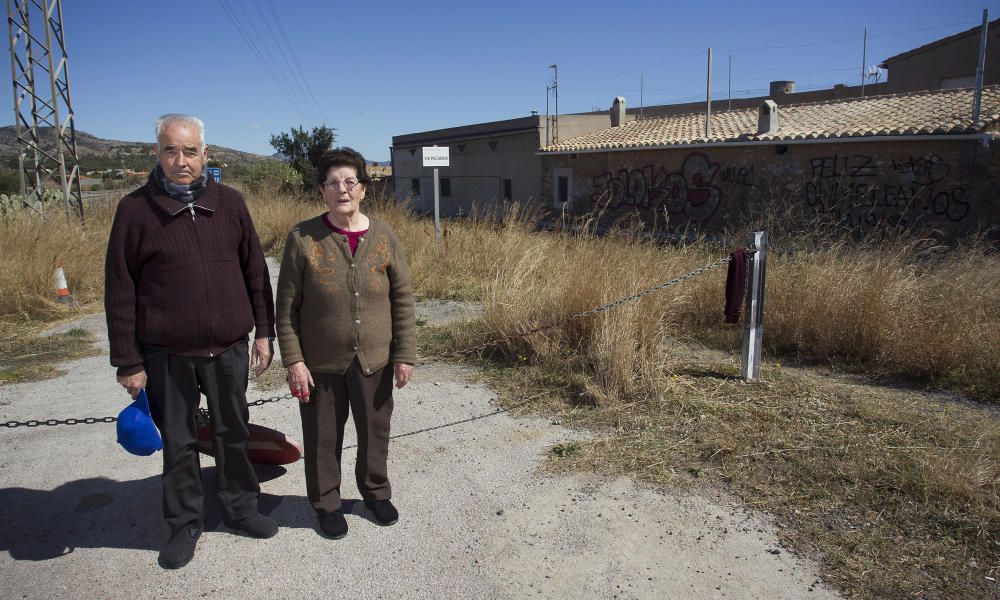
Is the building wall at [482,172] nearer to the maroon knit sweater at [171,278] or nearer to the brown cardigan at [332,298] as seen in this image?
the brown cardigan at [332,298]

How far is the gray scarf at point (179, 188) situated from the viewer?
114 inches

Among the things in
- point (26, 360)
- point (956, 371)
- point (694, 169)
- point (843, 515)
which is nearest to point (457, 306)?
point (26, 360)

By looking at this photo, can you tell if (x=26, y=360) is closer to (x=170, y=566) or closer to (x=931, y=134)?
(x=170, y=566)

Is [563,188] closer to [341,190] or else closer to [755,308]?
[755,308]

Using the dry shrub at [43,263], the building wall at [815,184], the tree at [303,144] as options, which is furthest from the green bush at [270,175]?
the dry shrub at [43,263]

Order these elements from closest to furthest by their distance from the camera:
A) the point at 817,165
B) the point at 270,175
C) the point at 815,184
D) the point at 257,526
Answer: the point at 257,526, the point at 817,165, the point at 815,184, the point at 270,175

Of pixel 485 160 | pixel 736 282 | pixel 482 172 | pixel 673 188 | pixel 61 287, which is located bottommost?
pixel 61 287

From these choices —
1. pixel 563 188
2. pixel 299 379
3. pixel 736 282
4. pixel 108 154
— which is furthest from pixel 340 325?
pixel 108 154

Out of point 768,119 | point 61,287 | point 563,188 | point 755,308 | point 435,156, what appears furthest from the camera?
point 563,188

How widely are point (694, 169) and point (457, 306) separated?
1394 centimetres

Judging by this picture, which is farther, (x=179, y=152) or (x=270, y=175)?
(x=270, y=175)

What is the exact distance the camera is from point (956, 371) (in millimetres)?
5098

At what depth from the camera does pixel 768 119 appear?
61.4 feet

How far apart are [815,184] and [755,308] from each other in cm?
1419
